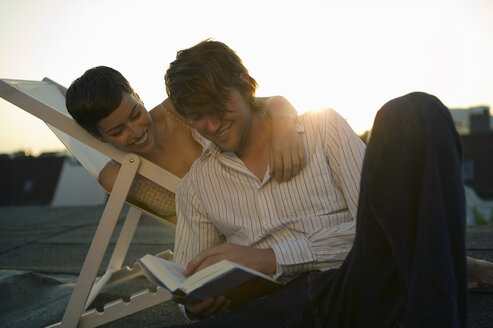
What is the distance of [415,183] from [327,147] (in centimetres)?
76

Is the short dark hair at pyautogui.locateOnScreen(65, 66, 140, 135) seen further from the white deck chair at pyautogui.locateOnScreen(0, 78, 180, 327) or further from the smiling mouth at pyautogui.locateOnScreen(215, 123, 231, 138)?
the smiling mouth at pyautogui.locateOnScreen(215, 123, 231, 138)

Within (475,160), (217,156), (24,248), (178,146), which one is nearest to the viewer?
(217,156)

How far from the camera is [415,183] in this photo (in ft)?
3.47

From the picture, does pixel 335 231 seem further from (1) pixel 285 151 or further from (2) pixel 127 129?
(2) pixel 127 129

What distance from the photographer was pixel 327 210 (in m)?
1.73

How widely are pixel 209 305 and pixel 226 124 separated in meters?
0.69

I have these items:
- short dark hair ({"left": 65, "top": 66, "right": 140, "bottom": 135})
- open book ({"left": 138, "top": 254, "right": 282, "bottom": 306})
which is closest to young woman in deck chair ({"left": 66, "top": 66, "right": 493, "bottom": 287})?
short dark hair ({"left": 65, "top": 66, "right": 140, "bottom": 135})

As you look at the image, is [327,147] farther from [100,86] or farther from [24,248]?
[24,248]

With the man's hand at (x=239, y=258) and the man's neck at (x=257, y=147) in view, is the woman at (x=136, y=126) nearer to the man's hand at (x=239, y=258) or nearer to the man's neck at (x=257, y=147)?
the man's neck at (x=257, y=147)

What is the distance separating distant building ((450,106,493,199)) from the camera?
23.3 meters

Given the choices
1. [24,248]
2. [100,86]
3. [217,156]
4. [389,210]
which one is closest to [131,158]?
[100,86]

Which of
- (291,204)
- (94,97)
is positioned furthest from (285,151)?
(94,97)

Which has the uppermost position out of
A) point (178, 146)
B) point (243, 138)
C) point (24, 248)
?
point (243, 138)

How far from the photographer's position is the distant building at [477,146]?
76.5 ft
